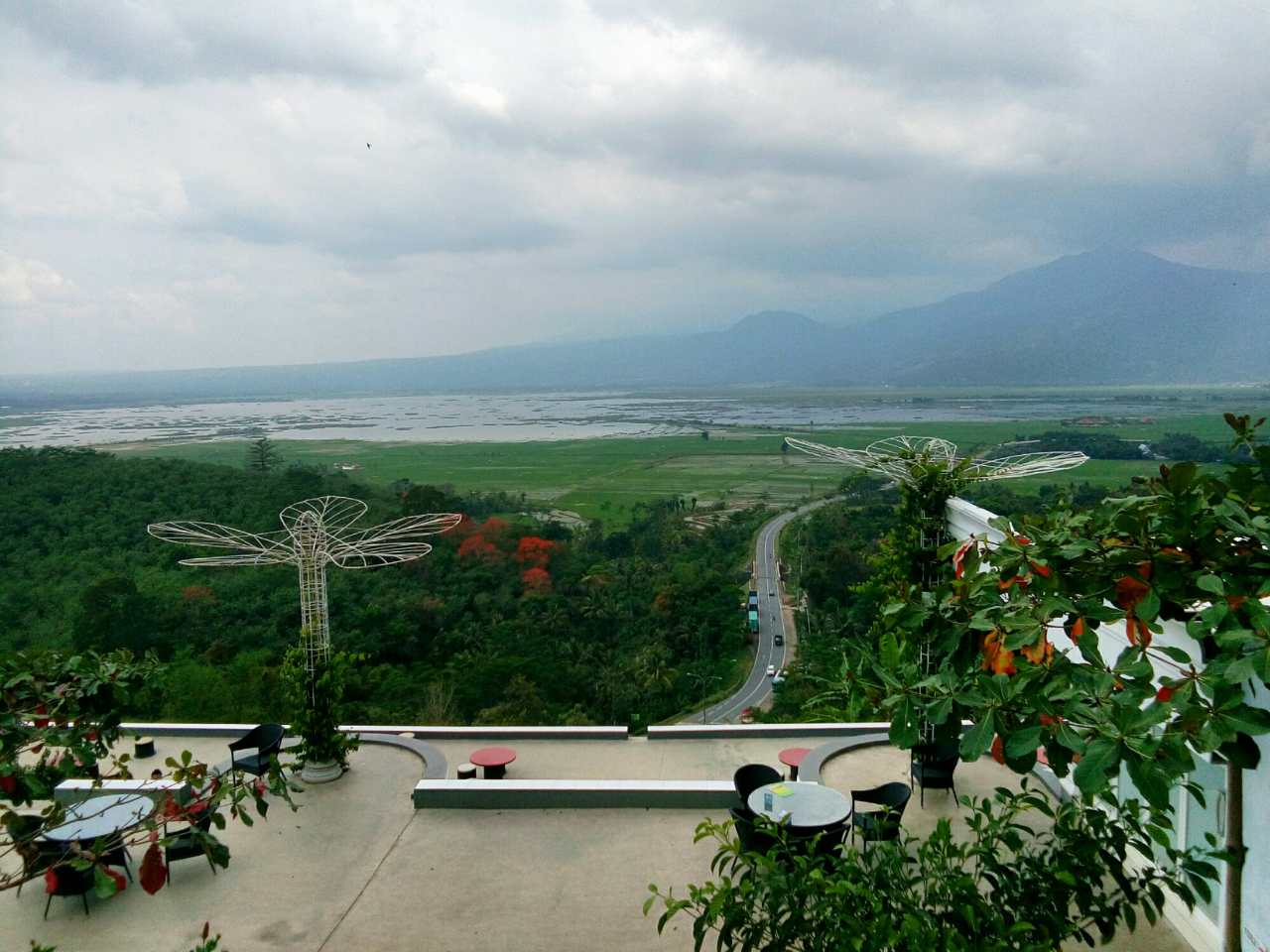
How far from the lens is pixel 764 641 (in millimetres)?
44406

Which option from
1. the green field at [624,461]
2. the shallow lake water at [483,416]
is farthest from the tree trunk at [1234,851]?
the shallow lake water at [483,416]

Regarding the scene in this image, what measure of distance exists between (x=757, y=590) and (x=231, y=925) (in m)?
44.0

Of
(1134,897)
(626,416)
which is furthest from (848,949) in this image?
(626,416)

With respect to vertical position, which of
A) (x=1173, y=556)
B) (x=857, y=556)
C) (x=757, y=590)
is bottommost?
(x=757, y=590)

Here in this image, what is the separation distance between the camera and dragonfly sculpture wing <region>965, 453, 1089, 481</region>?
731 centimetres

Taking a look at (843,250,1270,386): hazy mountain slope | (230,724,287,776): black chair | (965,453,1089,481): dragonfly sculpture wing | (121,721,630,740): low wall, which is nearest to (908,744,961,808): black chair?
(965,453,1089,481): dragonfly sculpture wing

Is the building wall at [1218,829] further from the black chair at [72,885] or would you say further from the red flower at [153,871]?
the black chair at [72,885]

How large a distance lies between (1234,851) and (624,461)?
89.5m

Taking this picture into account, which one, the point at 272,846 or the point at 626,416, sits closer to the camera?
the point at 272,846

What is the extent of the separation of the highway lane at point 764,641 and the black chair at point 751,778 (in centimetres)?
3041

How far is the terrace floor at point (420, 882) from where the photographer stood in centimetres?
524

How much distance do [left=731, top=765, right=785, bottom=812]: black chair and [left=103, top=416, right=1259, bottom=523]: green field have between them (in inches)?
1810

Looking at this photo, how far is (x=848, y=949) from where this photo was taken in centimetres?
262

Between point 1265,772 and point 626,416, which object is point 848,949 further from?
point 626,416
